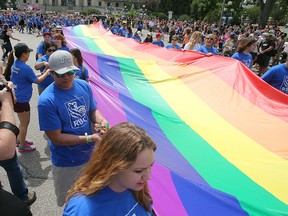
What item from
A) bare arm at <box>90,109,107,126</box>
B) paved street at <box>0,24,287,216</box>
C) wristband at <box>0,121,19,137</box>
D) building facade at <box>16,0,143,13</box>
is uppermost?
wristband at <box>0,121,19,137</box>

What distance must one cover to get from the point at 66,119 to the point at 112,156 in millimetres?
1106

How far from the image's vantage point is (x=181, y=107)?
3354 mm

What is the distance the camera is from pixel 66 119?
232cm

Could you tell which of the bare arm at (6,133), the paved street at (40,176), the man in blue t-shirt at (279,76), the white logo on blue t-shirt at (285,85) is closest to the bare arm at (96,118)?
the bare arm at (6,133)

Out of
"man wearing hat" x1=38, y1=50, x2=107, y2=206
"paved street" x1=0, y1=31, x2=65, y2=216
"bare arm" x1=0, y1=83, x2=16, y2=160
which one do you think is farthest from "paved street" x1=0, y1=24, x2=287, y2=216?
"bare arm" x1=0, y1=83, x2=16, y2=160

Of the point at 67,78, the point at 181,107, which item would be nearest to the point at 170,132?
the point at 181,107

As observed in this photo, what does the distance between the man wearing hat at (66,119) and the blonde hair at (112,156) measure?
856mm

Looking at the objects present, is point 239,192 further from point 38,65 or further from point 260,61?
point 260,61

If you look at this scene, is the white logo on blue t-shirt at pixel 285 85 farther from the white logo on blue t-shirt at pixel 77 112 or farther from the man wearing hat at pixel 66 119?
the white logo on blue t-shirt at pixel 77 112

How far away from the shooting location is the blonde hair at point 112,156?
4.39ft

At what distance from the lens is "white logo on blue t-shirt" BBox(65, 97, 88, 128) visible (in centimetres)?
234

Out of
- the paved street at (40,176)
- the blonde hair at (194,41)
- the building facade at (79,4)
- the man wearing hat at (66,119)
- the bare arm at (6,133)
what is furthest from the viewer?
the building facade at (79,4)

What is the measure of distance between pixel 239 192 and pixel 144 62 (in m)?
3.55

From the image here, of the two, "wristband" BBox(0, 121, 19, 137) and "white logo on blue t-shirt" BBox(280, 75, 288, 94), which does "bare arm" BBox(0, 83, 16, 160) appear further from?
"white logo on blue t-shirt" BBox(280, 75, 288, 94)
